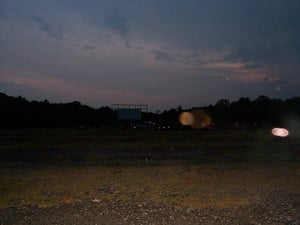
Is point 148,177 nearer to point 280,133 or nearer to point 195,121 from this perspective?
point 280,133

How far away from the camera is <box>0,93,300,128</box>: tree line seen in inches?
3246

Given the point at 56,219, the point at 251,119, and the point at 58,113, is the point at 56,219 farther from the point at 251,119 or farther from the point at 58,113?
the point at 251,119

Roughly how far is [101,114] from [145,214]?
94585 millimetres

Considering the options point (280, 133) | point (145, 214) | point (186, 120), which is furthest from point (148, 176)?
point (186, 120)

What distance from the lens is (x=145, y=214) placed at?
1147 cm

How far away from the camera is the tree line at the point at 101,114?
8244 centimetres

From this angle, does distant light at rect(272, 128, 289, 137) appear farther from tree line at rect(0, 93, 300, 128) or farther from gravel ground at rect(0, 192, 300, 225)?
gravel ground at rect(0, 192, 300, 225)

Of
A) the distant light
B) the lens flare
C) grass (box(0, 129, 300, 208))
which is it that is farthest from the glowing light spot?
grass (box(0, 129, 300, 208))

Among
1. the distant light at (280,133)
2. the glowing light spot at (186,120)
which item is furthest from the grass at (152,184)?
the glowing light spot at (186,120)

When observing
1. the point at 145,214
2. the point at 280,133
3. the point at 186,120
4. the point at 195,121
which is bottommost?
the point at 145,214

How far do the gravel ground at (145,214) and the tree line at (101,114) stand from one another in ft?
218

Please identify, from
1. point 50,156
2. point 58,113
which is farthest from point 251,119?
point 50,156

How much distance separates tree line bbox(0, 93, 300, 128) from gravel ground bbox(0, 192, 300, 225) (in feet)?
218

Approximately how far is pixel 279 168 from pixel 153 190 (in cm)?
963
